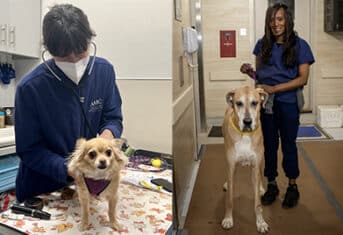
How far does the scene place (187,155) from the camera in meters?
1.58

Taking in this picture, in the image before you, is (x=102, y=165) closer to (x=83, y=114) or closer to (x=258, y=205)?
(x=83, y=114)

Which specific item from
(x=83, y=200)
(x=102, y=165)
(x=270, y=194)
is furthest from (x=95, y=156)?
(x=270, y=194)

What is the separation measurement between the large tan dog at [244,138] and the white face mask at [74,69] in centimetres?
76

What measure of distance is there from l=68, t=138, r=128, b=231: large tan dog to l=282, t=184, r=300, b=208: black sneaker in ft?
3.25

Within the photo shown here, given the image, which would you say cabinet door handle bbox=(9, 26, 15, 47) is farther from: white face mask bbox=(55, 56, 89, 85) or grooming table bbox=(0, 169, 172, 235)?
grooming table bbox=(0, 169, 172, 235)

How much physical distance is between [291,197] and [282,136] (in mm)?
290

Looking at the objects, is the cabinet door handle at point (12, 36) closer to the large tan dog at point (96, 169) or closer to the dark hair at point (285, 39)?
the large tan dog at point (96, 169)

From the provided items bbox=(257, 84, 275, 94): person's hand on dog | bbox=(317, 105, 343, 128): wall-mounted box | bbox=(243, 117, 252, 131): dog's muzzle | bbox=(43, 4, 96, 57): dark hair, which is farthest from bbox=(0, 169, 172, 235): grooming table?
bbox=(317, 105, 343, 128): wall-mounted box

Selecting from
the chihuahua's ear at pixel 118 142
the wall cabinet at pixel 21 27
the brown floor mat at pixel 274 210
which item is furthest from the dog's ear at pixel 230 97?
the wall cabinet at pixel 21 27

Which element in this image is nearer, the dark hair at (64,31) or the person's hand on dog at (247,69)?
the dark hair at (64,31)

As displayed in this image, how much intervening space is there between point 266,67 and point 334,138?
1.67 ft

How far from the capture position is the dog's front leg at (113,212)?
30.2 inches

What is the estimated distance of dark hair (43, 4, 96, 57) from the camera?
66cm

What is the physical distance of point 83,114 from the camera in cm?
70
